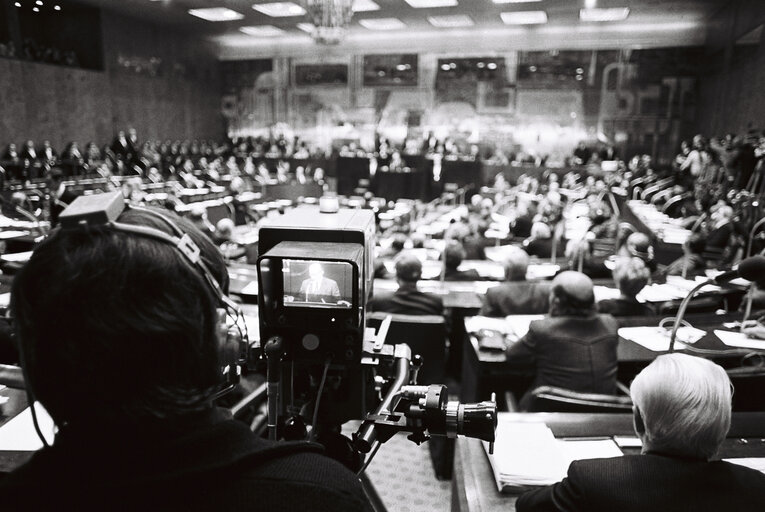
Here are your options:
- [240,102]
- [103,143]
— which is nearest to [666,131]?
[240,102]

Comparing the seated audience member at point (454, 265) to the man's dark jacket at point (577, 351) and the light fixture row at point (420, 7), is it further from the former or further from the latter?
the light fixture row at point (420, 7)

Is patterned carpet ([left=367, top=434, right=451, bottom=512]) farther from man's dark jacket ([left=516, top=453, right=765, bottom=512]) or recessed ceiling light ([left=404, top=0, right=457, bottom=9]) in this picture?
recessed ceiling light ([left=404, top=0, right=457, bottom=9])

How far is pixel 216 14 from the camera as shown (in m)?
14.5

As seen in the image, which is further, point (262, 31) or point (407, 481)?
point (262, 31)

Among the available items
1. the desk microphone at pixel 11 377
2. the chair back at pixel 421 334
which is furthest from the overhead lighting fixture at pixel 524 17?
the desk microphone at pixel 11 377

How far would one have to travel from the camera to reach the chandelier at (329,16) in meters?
8.32

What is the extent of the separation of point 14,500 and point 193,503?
199 mm

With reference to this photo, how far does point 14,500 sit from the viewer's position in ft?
1.98

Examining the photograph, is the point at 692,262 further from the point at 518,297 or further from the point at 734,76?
the point at 734,76

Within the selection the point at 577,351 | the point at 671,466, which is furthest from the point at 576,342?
the point at 671,466

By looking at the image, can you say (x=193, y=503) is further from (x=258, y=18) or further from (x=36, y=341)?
(x=258, y=18)

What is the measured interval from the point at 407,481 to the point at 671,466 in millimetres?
2036

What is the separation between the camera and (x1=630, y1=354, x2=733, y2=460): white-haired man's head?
1.27m

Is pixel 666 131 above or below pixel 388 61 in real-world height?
below
